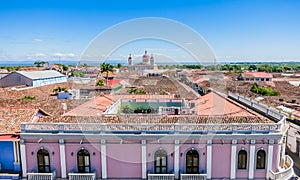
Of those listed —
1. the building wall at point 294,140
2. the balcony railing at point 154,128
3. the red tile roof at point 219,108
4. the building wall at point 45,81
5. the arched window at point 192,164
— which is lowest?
the building wall at point 294,140

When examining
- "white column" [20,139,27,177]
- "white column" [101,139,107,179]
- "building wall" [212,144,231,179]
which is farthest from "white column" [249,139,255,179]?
"white column" [20,139,27,177]

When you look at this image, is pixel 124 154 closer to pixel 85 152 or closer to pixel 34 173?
pixel 85 152

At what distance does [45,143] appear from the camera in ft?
48.8

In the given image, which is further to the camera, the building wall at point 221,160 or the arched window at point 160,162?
the arched window at point 160,162

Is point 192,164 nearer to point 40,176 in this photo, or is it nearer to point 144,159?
point 144,159

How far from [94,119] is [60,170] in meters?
3.58

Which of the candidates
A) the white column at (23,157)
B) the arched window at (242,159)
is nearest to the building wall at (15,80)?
the white column at (23,157)

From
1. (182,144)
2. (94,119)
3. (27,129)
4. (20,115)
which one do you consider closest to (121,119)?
(94,119)

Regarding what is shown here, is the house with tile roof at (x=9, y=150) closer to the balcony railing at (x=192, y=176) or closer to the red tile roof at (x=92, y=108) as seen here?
the red tile roof at (x=92, y=108)

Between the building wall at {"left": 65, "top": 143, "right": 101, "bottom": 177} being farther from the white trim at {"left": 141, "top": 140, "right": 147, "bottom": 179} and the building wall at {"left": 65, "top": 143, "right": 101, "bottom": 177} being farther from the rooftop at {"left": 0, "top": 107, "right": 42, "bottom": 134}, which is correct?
the rooftop at {"left": 0, "top": 107, "right": 42, "bottom": 134}

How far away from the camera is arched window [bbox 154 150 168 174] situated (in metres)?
14.8

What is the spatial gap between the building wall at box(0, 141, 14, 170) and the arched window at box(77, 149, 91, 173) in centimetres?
404

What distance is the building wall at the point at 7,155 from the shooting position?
15.0m

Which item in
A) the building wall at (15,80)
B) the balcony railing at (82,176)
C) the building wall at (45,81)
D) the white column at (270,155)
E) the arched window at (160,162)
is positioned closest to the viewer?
the white column at (270,155)
